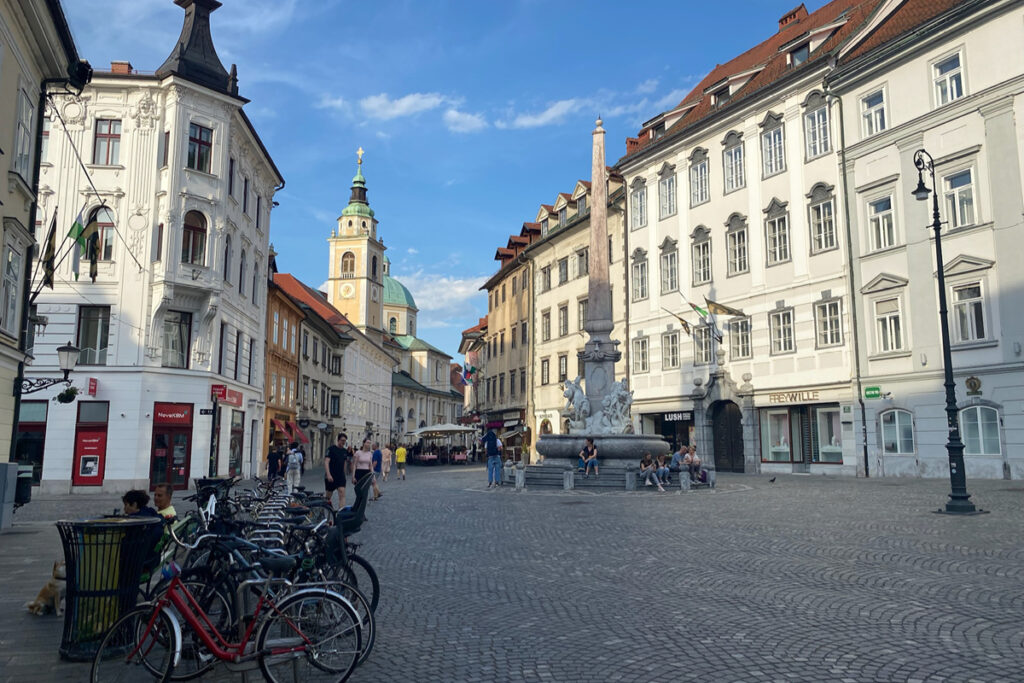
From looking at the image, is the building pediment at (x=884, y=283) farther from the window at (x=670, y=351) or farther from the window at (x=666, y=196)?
the window at (x=666, y=196)

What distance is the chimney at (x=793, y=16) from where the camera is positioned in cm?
3978

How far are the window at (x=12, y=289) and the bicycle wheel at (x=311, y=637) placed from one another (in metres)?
12.9

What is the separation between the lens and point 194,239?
28.6m

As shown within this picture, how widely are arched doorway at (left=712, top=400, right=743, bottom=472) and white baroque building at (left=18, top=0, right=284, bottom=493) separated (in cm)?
2108

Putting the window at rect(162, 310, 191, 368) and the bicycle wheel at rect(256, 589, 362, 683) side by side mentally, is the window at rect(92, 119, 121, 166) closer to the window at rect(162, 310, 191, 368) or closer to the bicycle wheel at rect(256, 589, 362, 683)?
the window at rect(162, 310, 191, 368)

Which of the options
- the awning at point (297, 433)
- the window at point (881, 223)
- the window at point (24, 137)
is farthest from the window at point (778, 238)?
the awning at point (297, 433)

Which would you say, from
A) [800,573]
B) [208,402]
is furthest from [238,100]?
[800,573]

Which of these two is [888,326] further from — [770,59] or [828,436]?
[770,59]

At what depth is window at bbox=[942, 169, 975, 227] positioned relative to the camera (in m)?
25.2

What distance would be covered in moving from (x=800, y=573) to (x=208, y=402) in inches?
955

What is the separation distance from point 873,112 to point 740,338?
34.2 ft

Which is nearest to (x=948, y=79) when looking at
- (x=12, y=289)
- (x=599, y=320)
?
(x=599, y=320)

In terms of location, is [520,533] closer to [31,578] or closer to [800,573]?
[800,573]

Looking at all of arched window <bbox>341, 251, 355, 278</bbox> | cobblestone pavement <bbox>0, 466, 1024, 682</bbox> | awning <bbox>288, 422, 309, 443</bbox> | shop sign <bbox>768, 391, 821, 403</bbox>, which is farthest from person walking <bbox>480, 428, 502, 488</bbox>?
arched window <bbox>341, 251, 355, 278</bbox>
